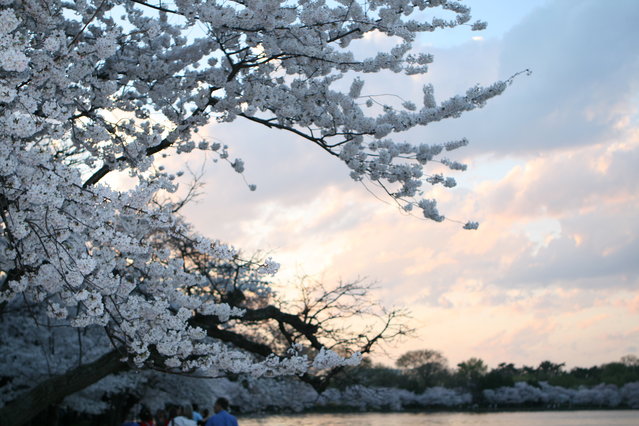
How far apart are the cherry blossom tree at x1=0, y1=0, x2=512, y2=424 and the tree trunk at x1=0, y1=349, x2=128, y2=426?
0.7 inches

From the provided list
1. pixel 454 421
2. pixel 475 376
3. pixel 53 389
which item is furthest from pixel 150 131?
pixel 475 376

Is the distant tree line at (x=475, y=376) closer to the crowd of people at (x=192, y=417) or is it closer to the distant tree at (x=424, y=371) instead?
the distant tree at (x=424, y=371)

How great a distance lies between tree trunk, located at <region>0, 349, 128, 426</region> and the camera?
7696mm

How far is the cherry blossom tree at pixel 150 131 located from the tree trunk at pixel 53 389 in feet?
0.06

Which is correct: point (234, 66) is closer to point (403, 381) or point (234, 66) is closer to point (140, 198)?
point (140, 198)

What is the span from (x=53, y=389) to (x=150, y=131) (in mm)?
3086

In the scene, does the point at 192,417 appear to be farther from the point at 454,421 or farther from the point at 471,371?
the point at 471,371

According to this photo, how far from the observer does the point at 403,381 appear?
73375 millimetres

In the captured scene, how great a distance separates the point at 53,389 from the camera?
→ 26.0 feet

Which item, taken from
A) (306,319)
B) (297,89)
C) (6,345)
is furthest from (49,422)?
(297,89)

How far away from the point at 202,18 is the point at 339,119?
1.92 m

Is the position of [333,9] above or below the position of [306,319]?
above

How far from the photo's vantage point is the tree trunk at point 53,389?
7.70 meters

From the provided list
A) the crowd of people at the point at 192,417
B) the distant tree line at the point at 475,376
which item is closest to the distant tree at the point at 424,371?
the distant tree line at the point at 475,376
